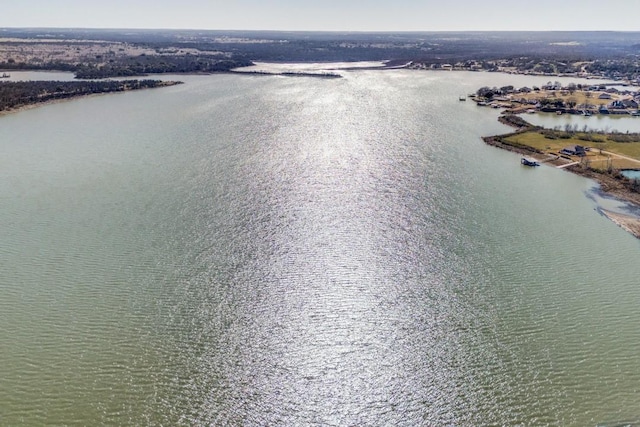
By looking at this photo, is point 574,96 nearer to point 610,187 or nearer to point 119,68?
point 610,187

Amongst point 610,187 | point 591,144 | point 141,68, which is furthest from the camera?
point 141,68

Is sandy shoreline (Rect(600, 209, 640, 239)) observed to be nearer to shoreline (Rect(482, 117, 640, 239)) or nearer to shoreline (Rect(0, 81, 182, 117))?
shoreline (Rect(482, 117, 640, 239))

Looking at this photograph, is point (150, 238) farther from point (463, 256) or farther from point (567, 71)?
point (567, 71)

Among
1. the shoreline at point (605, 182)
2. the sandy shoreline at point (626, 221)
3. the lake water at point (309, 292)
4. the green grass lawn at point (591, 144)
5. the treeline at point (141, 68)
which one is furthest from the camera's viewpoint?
the treeline at point (141, 68)

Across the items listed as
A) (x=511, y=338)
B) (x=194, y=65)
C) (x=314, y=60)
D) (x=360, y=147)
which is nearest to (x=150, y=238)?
(x=511, y=338)

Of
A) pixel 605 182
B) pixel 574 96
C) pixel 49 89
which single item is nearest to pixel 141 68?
pixel 49 89

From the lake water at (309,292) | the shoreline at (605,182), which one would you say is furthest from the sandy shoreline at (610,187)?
the lake water at (309,292)

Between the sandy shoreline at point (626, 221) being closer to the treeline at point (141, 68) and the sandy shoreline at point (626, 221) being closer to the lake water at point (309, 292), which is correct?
the lake water at point (309, 292)
